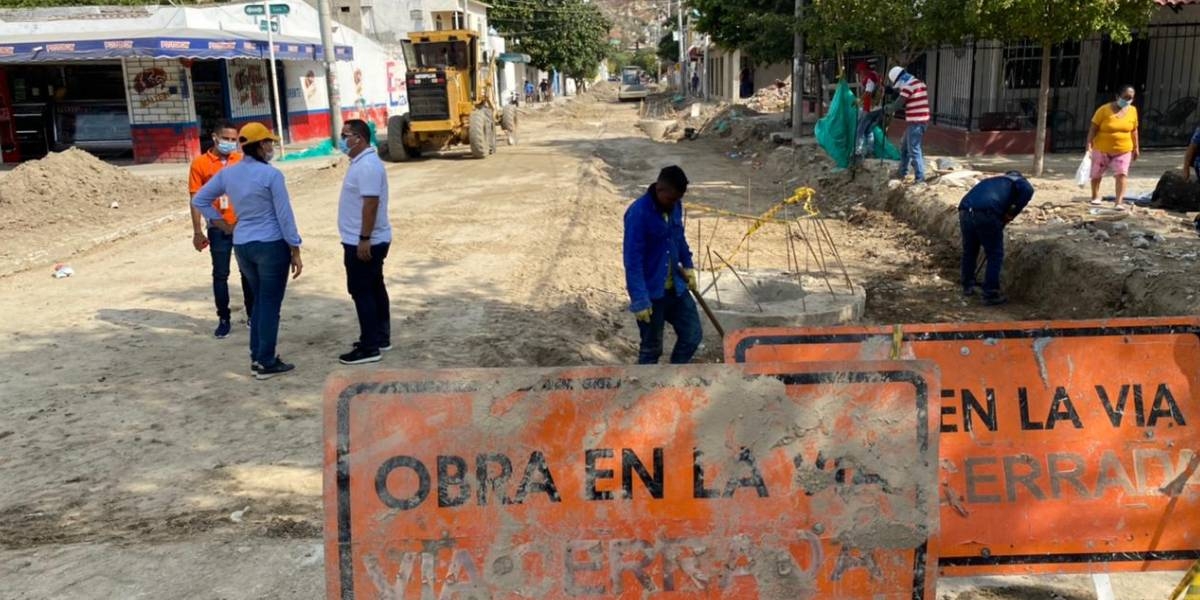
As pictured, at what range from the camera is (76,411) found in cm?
578

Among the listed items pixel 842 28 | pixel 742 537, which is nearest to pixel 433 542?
pixel 742 537

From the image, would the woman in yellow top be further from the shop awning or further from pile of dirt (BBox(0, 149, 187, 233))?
the shop awning

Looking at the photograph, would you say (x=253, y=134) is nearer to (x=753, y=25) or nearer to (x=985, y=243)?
(x=985, y=243)

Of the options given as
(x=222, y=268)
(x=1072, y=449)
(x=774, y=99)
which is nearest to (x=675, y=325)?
(x=1072, y=449)

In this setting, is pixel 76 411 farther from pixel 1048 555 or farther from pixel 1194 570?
pixel 1194 570

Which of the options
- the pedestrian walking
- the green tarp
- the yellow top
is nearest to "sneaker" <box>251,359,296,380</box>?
the pedestrian walking

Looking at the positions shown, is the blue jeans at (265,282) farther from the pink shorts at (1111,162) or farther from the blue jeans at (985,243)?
the pink shorts at (1111,162)

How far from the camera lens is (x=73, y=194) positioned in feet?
50.4

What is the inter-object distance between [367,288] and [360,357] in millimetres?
520

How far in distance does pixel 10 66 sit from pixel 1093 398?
86.2 feet

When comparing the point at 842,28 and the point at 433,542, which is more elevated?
the point at 842,28

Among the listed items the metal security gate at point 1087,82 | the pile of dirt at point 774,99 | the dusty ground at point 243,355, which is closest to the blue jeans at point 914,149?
the dusty ground at point 243,355

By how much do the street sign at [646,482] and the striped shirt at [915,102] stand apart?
431 inches

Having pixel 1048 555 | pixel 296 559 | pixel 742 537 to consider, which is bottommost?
pixel 296 559
